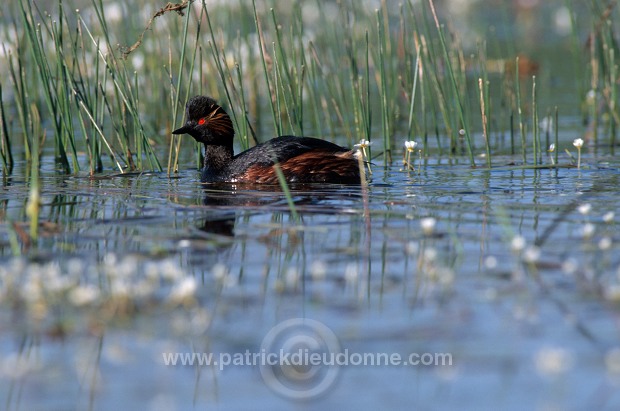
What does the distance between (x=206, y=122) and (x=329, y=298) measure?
482 cm

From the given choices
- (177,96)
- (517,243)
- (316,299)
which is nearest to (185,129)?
(177,96)

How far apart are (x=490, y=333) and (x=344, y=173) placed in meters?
4.59

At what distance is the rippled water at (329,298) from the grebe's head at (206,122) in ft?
6.63

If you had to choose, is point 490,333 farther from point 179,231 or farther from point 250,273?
point 179,231

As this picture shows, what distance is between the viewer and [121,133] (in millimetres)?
9586

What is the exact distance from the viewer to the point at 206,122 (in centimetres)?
917

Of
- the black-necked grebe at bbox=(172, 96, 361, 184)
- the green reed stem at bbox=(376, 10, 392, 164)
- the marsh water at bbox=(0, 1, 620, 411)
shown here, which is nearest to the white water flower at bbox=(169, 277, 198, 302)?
the marsh water at bbox=(0, 1, 620, 411)

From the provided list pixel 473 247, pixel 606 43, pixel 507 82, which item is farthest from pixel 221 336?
pixel 507 82

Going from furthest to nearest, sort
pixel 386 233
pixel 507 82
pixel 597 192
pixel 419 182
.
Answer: pixel 507 82 < pixel 419 182 < pixel 597 192 < pixel 386 233

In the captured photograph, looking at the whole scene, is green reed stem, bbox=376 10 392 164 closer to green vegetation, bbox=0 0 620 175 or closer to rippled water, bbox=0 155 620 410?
green vegetation, bbox=0 0 620 175

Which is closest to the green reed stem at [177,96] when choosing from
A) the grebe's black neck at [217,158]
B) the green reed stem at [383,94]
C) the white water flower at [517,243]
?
the grebe's black neck at [217,158]

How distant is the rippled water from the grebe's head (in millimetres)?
2021

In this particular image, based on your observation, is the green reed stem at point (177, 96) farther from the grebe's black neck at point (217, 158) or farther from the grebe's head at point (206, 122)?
the grebe's black neck at point (217, 158)

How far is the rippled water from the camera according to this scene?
3.67 metres
